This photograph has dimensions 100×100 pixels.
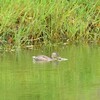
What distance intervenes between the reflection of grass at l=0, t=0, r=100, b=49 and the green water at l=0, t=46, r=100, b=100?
790 millimetres

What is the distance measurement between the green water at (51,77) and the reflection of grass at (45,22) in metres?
0.79

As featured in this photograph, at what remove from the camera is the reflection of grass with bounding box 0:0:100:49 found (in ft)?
45.4

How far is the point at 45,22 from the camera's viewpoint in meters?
14.4

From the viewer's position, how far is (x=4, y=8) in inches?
549

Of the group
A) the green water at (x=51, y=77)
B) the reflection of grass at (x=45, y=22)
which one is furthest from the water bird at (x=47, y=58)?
the reflection of grass at (x=45, y=22)

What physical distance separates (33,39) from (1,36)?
712 millimetres

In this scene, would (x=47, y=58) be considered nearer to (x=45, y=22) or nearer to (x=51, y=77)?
(x=51, y=77)

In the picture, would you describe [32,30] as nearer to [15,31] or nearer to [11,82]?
[15,31]

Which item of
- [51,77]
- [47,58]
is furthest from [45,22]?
[51,77]

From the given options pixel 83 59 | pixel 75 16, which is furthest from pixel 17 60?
pixel 75 16

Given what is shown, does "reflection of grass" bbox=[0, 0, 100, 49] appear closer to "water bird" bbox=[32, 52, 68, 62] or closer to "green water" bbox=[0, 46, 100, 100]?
"green water" bbox=[0, 46, 100, 100]

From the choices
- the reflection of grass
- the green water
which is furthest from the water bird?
the reflection of grass

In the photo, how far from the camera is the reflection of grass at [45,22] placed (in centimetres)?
1383

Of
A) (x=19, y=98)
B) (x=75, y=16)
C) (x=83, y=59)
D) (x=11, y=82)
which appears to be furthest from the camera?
(x=75, y=16)
